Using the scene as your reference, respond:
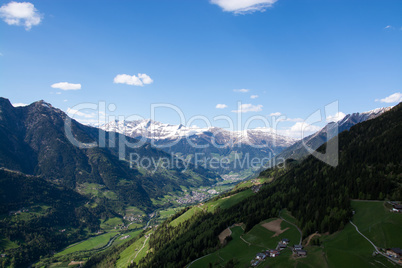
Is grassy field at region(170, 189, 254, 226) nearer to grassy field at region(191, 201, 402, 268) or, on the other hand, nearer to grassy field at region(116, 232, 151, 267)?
grassy field at region(116, 232, 151, 267)

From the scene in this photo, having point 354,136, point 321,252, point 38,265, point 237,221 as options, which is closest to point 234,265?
point 321,252

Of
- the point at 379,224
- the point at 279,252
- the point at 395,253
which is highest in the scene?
the point at 379,224

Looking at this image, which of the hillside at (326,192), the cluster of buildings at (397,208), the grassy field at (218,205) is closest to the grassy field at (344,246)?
the cluster of buildings at (397,208)

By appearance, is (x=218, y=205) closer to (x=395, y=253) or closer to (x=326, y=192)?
(x=326, y=192)

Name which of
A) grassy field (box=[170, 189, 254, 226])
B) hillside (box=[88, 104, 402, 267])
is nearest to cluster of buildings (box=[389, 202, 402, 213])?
hillside (box=[88, 104, 402, 267])

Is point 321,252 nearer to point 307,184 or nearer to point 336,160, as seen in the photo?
point 307,184

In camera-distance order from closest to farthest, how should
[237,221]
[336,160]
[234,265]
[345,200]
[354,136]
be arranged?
[234,265] → [345,200] → [237,221] → [336,160] → [354,136]

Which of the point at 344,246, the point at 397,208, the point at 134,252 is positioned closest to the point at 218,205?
the point at 134,252

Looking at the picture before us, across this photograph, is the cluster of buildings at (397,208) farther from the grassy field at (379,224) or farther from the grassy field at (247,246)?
Answer: the grassy field at (247,246)
